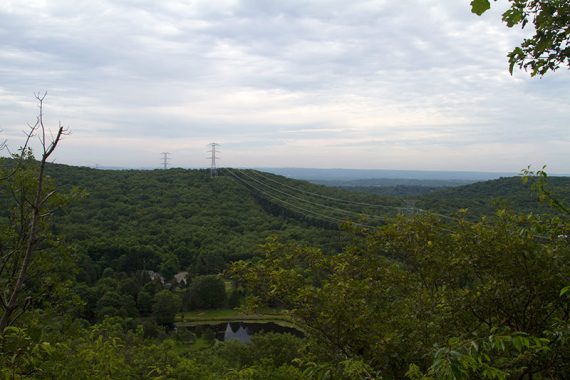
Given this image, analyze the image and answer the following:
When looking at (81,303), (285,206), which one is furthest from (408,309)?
(285,206)

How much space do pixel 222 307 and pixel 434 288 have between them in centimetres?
4486

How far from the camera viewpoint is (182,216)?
82.2 m

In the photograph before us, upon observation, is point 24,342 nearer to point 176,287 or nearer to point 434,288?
point 434,288

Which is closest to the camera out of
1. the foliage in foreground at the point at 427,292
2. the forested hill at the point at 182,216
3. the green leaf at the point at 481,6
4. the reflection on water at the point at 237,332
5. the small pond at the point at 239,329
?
the green leaf at the point at 481,6

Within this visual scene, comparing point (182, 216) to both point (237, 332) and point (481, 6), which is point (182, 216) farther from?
point (481, 6)

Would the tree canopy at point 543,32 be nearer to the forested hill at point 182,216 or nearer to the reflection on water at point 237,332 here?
the reflection on water at point 237,332

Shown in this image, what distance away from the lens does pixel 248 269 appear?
309 inches

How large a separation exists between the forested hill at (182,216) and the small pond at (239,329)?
816 centimetres

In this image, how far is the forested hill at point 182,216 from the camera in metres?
58.8

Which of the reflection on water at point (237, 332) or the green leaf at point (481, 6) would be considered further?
the reflection on water at point (237, 332)

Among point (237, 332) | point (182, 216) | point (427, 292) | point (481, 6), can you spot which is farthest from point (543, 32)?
point (182, 216)

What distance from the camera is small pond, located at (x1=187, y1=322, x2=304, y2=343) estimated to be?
41531mm

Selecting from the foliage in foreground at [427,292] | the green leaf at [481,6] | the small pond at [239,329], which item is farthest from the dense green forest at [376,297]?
the small pond at [239,329]

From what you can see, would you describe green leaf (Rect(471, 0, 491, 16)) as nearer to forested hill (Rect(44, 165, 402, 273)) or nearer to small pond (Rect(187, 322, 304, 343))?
small pond (Rect(187, 322, 304, 343))
